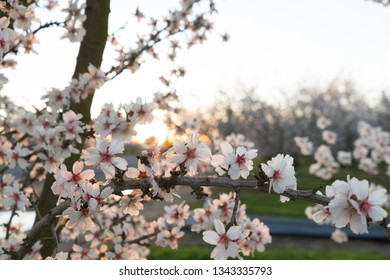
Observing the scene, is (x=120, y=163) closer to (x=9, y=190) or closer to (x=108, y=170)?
(x=108, y=170)

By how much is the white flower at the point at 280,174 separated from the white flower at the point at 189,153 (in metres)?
0.26

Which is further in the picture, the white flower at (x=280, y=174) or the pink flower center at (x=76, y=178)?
the pink flower center at (x=76, y=178)

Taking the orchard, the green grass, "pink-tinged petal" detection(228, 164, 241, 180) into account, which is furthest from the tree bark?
the green grass

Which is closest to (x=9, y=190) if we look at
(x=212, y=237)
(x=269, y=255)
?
(x=212, y=237)

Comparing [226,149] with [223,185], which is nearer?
[223,185]

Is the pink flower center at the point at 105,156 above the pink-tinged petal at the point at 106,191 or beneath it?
above

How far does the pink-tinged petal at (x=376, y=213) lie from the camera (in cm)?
148

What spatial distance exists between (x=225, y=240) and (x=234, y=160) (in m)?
0.30

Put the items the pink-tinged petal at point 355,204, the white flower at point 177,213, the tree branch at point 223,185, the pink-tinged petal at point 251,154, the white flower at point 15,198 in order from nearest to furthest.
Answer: the pink-tinged petal at point 355,204 < the tree branch at point 223,185 < the pink-tinged petal at point 251,154 < the white flower at point 15,198 < the white flower at point 177,213

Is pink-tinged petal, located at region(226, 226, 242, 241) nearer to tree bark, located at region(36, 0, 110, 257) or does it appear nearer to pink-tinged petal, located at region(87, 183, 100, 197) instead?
pink-tinged petal, located at region(87, 183, 100, 197)

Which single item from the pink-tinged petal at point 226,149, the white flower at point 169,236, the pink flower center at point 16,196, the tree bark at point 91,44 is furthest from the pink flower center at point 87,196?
the tree bark at point 91,44

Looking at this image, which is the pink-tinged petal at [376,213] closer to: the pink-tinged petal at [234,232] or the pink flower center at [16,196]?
the pink-tinged petal at [234,232]

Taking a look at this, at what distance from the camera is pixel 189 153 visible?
1851 millimetres
